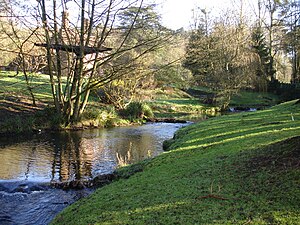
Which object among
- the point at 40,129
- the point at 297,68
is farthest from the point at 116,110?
the point at 297,68

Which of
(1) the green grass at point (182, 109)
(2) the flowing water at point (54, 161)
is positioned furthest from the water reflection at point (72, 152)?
(1) the green grass at point (182, 109)

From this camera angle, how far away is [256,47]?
49.6 metres

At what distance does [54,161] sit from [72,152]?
1732 millimetres

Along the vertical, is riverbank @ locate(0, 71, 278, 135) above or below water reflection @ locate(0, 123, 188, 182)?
above

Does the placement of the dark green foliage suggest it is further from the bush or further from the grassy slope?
the grassy slope

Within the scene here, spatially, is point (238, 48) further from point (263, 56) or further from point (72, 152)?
point (72, 152)

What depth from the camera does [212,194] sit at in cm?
507

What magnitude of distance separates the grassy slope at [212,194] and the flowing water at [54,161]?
1.55 metres

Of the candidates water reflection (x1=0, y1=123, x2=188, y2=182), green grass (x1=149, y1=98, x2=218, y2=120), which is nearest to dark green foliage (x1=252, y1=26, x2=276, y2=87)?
green grass (x1=149, y1=98, x2=218, y2=120)

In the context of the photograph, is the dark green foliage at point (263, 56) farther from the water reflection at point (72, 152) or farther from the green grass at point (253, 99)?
the water reflection at point (72, 152)

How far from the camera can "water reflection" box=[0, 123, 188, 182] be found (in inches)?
420

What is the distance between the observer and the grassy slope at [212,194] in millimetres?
4355

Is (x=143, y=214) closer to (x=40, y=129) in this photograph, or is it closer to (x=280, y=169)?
(x=280, y=169)

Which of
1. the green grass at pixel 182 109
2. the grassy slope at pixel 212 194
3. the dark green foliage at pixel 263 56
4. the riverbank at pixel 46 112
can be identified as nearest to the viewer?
the grassy slope at pixel 212 194
